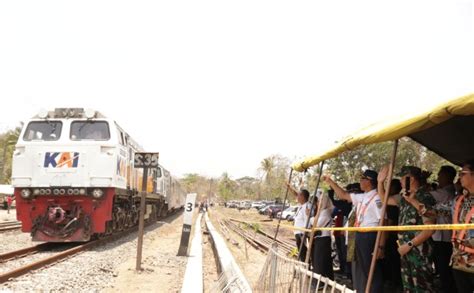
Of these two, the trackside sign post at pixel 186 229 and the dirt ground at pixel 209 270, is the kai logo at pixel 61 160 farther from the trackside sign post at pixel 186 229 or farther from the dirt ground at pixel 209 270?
the dirt ground at pixel 209 270

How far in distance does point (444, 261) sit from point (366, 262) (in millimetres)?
867

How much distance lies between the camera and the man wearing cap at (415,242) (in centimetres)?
475

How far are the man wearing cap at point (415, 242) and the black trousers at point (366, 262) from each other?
0.96 ft

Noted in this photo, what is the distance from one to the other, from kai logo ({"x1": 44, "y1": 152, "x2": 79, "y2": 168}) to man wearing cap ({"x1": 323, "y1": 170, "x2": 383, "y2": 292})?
9.15m

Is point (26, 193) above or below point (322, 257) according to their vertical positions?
above

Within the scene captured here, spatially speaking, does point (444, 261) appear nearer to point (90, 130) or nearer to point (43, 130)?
point (90, 130)

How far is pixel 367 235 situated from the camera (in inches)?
205

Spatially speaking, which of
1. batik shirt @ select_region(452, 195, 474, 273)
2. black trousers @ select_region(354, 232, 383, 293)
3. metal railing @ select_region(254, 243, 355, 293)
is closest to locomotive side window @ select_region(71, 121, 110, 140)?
metal railing @ select_region(254, 243, 355, 293)

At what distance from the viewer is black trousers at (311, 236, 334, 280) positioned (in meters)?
6.81

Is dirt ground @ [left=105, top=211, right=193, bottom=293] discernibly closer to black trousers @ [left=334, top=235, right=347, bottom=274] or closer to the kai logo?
black trousers @ [left=334, top=235, right=347, bottom=274]

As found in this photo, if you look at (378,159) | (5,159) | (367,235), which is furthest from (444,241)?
(5,159)

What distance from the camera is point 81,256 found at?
11.2 metres

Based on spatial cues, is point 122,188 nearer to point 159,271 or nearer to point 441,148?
point 159,271

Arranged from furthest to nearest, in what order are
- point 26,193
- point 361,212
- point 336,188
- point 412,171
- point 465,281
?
A: 1. point 26,193
2. point 336,188
3. point 361,212
4. point 412,171
5. point 465,281
